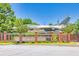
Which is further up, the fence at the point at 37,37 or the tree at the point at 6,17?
the tree at the point at 6,17

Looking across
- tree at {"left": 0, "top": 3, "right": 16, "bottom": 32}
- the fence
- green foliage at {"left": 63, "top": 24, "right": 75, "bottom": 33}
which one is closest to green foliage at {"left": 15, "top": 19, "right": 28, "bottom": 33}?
the fence

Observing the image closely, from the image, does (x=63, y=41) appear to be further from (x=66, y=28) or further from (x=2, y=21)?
(x=2, y=21)

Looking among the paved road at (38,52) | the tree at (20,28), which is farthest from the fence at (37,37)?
the paved road at (38,52)

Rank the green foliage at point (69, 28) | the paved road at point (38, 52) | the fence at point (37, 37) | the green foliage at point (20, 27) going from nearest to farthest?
1. the paved road at point (38, 52)
2. the green foliage at point (20, 27)
3. the fence at point (37, 37)
4. the green foliage at point (69, 28)

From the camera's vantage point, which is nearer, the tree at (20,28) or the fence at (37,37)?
the tree at (20,28)

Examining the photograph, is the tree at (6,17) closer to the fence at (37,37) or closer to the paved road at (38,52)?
the fence at (37,37)

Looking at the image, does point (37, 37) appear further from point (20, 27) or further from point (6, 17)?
point (6, 17)

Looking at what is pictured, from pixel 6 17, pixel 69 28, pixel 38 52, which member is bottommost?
pixel 38 52

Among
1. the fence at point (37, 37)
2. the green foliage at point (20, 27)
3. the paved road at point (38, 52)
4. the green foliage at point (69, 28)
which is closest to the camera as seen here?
the paved road at point (38, 52)

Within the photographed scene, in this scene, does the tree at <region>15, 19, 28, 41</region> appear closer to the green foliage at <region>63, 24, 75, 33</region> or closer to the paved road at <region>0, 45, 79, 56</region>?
the green foliage at <region>63, 24, 75, 33</region>

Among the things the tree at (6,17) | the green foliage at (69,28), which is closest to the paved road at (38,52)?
the green foliage at (69,28)

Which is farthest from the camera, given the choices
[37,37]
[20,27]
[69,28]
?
[69,28]

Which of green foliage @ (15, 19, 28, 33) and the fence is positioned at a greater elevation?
green foliage @ (15, 19, 28, 33)

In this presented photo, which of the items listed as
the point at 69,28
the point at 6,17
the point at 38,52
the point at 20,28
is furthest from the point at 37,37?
the point at 38,52
